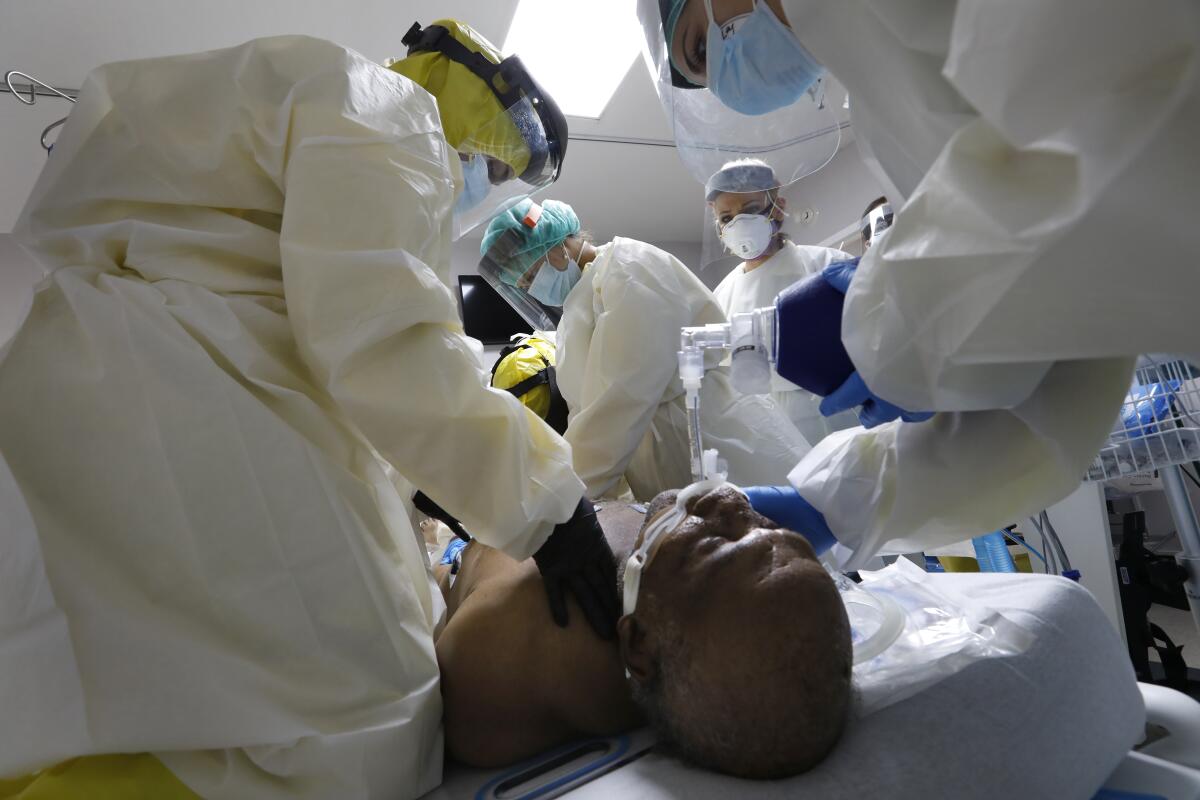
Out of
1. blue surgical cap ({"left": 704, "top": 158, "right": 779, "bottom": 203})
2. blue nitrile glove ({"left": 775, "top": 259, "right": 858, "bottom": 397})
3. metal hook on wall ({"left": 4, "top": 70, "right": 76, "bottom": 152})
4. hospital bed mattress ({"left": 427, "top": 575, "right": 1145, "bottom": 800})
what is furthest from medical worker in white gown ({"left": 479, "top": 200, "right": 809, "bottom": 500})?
metal hook on wall ({"left": 4, "top": 70, "right": 76, "bottom": 152})

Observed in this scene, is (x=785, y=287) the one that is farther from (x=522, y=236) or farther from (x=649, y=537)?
(x=649, y=537)

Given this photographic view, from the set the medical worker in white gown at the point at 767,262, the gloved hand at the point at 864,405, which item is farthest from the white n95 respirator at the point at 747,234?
the gloved hand at the point at 864,405

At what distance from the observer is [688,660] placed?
969 mm

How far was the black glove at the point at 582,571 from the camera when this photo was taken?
1.17m

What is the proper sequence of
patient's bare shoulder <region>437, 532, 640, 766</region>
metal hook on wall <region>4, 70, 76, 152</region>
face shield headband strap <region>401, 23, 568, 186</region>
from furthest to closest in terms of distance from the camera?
1. face shield headband strap <region>401, 23, 568, 186</region>
2. metal hook on wall <region>4, 70, 76, 152</region>
3. patient's bare shoulder <region>437, 532, 640, 766</region>

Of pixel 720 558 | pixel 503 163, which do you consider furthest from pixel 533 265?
pixel 720 558

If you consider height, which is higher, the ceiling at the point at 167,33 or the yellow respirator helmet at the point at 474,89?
the ceiling at the point at 167,33

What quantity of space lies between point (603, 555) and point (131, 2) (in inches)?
108

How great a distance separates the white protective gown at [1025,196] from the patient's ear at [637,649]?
1.78 feet

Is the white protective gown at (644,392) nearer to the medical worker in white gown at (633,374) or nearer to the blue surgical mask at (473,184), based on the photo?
the medical worker in white gown at (633,374)

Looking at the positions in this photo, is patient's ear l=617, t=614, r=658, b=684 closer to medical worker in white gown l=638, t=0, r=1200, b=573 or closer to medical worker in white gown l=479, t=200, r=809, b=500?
medical worker in white gown l=638, t=0, r=1200, b=573

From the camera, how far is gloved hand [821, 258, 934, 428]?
3.34 feet

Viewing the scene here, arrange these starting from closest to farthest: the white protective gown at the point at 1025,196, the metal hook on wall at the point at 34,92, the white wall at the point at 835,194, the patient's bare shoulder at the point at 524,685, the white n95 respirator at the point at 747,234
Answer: the white protective gown at the point at 1025,196 → the patient's bare shoulder at the point at 524,685 → the metal hook on wall at the point at 34,92 → the white n95 respirator at the point at 747,234 → the white wall at the point at 835,194

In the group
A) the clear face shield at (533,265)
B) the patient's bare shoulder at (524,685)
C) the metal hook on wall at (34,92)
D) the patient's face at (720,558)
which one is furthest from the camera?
the clear face shield at (533,265)
